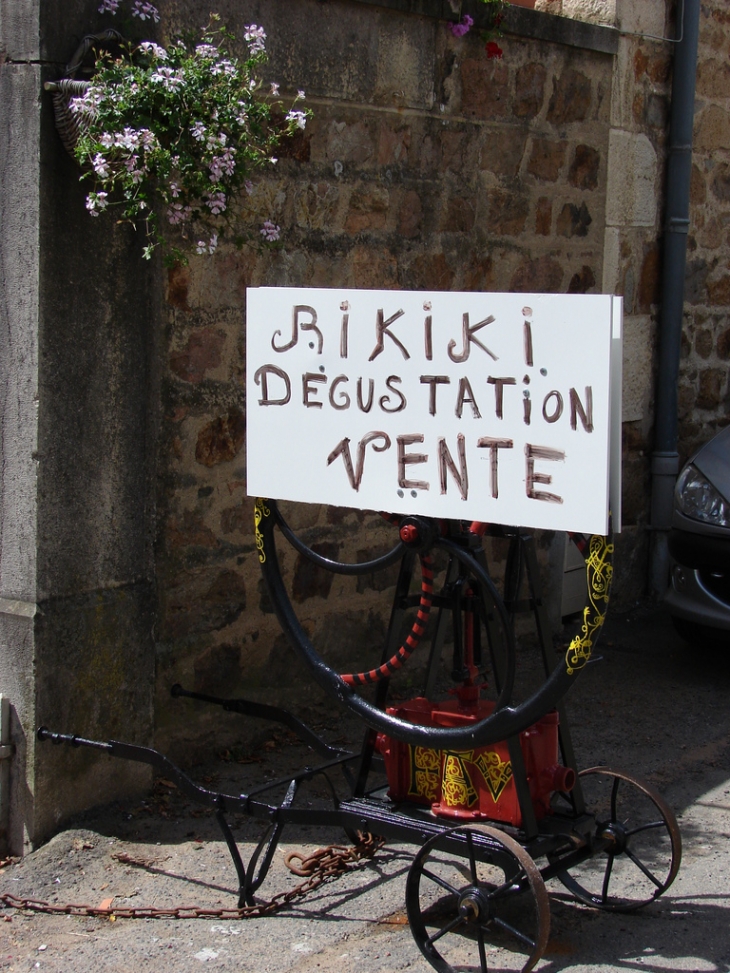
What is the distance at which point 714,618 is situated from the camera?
5.57 metres

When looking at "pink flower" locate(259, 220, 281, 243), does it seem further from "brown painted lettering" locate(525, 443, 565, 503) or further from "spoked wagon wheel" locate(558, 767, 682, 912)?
"spoked wagon wheel" locate(558, 767, 682, 912)

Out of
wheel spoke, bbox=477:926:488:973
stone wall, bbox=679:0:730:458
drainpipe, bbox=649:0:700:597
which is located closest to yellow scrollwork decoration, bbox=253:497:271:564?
wheel spoke, bbox=477:926:488:973

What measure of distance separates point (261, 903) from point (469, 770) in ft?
2.43

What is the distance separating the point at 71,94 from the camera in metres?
3.61

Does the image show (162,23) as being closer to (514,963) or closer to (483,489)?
(483,489)

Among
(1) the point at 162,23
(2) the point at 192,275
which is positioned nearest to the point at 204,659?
(2) the point at 192,275

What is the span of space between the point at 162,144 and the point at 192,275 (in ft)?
2.29

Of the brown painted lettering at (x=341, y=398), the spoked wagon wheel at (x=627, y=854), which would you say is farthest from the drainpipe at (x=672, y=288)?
the brown painted lettering at (x=341, y=398)

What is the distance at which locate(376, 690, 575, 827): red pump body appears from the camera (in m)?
3.25

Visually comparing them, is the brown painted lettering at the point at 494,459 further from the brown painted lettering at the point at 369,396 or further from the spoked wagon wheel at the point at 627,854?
the spoked wagon wheel at the point at 627,854

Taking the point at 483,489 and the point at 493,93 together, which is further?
the point at 493,93

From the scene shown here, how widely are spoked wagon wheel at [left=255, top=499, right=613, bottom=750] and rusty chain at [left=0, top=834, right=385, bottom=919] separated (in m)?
0.63

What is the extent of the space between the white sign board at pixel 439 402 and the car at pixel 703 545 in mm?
2764

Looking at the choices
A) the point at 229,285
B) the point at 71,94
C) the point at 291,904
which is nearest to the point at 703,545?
the point at 229,285
